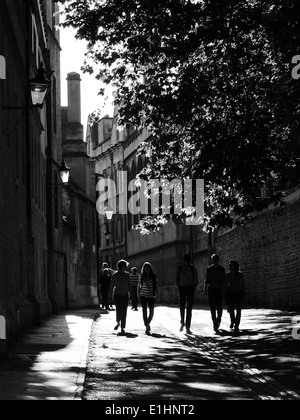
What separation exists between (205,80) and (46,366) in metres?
8.88

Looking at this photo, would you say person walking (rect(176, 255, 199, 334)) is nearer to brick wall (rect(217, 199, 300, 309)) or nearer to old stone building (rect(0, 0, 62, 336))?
old stone building (rect(0, 0, 62, 336))

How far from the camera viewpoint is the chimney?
57.3 m

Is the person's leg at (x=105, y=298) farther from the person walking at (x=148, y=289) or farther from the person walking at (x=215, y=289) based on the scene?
the person walking at (x=215, y=289)

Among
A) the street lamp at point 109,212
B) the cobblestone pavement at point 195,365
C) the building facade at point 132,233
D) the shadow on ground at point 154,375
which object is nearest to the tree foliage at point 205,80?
the cobblestone pavement at point 195,365

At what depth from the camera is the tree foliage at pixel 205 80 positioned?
19.8m

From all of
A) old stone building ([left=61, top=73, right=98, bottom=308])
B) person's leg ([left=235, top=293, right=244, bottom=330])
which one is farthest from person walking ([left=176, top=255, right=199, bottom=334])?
old stone building ([left=61, top=73, right=98, bottom=308])

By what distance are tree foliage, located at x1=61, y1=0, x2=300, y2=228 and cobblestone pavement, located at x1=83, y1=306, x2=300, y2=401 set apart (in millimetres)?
3593

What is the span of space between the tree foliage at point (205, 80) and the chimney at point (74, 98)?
3220 cm

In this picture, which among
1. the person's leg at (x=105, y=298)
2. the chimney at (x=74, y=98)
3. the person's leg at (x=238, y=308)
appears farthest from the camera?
the chimney at (x=74, y=98)

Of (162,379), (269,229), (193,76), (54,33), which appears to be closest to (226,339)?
(193,76)

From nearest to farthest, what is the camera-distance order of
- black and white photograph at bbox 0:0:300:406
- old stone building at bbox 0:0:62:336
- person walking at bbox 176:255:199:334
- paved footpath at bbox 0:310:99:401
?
paved footpath at bbox 0:310:99:401, black and white photograph at bbox 0:0:300:406, old stone building at bbox 0:0:62:336, person walking at bbox 176:255:199:334

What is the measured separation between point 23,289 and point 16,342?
4884 millimetres

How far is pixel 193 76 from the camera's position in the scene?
21672 millimetres

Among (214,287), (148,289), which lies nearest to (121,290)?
(148,289)
